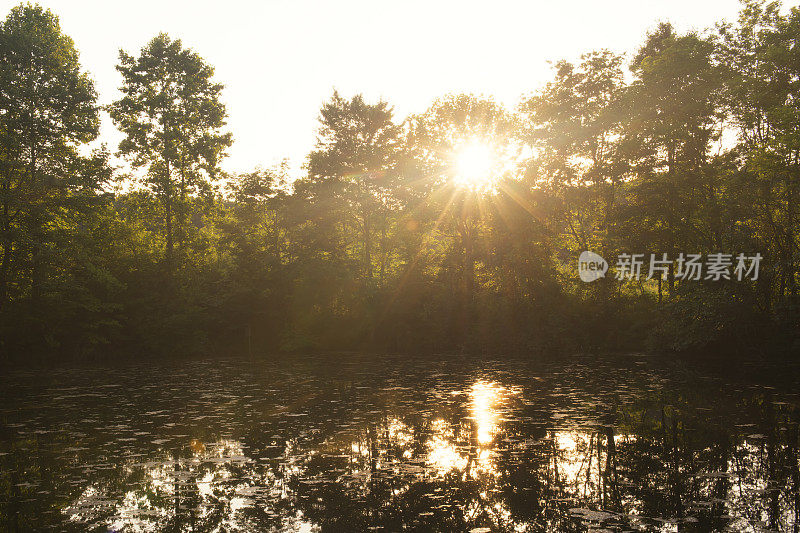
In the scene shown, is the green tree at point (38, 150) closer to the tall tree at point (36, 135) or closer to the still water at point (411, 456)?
the tall tree at point (36, 135)

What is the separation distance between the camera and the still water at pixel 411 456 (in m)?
8.34

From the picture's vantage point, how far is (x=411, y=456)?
1164 cm

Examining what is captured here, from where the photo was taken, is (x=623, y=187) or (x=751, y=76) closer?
(x=751, y=76)

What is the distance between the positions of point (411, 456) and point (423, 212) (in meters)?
32.0

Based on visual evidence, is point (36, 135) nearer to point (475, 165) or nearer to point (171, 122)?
point (171, 122)

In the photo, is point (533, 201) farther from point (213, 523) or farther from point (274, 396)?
point (213, 523)

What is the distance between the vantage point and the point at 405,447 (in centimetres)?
1241

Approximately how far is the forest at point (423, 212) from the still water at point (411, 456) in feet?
35.9

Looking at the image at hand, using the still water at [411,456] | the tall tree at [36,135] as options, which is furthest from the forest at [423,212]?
the still water at [411,456]

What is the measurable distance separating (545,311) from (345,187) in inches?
838

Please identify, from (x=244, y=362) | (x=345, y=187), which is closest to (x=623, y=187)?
(x=345, y=187)

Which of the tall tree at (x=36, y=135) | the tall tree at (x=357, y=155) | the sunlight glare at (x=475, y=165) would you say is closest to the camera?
the tall tree at (x=36, y=135)

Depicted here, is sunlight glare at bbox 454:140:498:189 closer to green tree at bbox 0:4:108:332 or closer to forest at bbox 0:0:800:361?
forest at bbox 0:0:800:361

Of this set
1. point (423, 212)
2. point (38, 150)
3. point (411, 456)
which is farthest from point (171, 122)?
point (411, 456)
